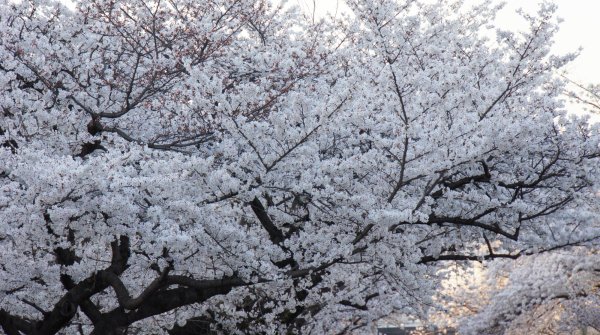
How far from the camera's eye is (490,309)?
17984mm

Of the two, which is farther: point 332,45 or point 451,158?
point 332,45

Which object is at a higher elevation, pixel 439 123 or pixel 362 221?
pixel 439 123

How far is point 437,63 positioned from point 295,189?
2114 mm

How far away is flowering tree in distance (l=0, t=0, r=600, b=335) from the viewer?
6.93m

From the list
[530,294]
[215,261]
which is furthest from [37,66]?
[530,294]

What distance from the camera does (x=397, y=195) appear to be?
8.26 metres

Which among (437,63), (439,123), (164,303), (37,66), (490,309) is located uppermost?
(490,309)

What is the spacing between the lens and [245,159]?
723 centimetres

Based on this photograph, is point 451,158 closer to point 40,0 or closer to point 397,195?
point 397,195

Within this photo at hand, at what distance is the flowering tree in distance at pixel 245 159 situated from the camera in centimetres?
693

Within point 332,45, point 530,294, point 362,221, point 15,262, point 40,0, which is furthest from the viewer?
point 530,294

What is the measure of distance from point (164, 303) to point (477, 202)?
360cm

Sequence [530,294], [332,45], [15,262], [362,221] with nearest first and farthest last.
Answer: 1. [15,262]
2. [362,221]
3. [332,45]
4. [530,294]

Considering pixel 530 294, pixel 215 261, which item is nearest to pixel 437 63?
pixel 215 261
